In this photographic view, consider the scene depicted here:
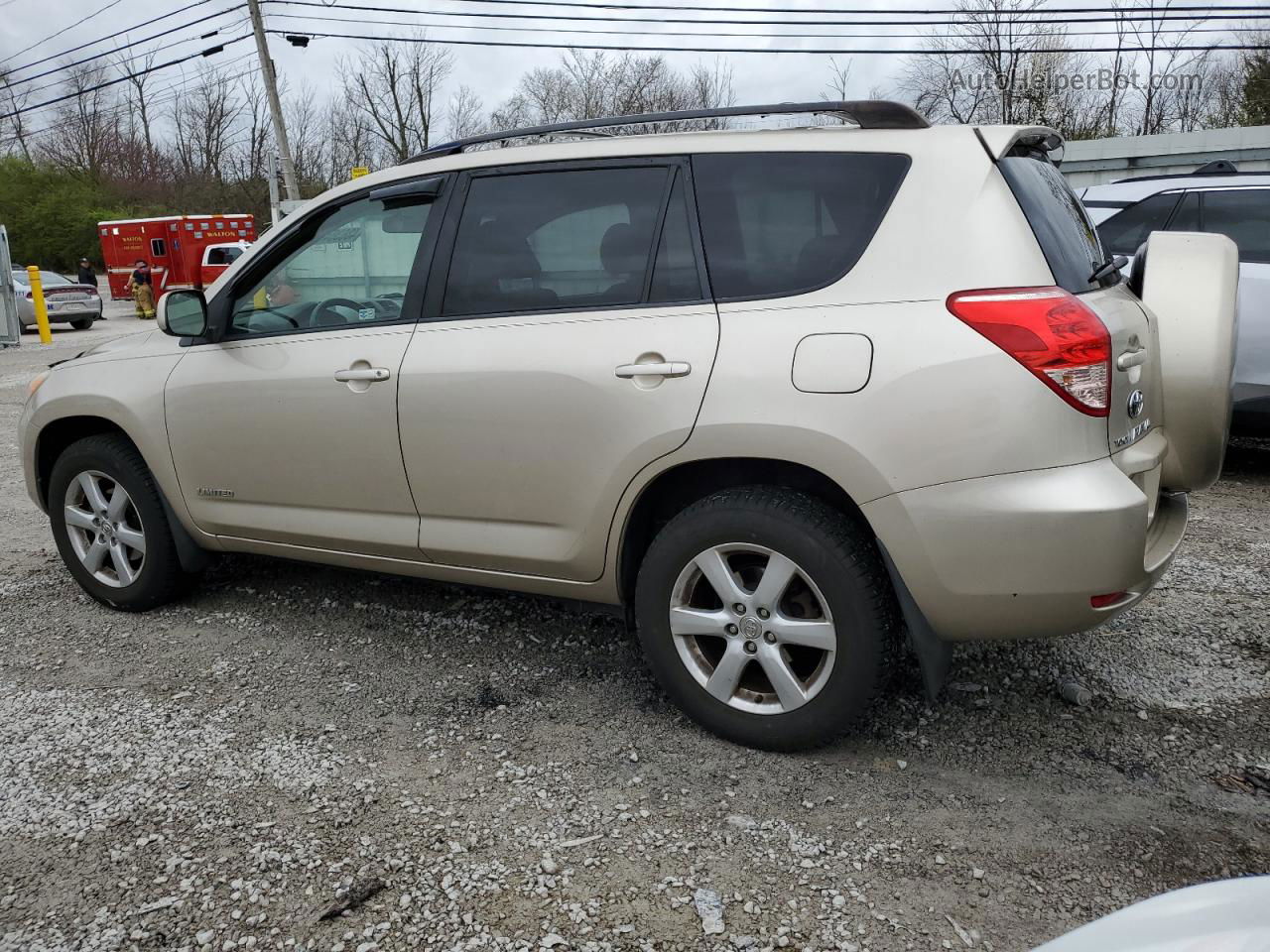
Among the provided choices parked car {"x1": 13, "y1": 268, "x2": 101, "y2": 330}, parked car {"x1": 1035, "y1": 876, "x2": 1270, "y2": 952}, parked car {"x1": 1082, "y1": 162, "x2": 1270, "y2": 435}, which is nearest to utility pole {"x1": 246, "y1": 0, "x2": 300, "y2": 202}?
parked car {"x1": 13, "y1": 268, "x2": 101, "y2": 330}

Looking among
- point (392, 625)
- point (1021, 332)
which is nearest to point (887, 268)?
point (1021, 332)

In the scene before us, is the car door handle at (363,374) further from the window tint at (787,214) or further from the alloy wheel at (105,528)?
the alloy wheel at (105,528)

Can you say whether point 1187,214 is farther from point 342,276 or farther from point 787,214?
point 342,276

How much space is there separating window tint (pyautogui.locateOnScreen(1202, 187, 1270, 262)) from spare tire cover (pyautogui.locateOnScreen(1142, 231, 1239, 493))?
3.47 metres

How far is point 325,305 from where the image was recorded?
3715 millimetres

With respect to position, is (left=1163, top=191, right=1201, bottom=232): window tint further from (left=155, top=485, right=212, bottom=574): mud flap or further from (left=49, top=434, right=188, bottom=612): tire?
(left=49, top=434, right=188, bottom=612): tire

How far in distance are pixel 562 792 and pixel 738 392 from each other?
1.22 metres

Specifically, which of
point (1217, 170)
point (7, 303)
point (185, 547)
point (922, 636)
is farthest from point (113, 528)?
point (7, 303)

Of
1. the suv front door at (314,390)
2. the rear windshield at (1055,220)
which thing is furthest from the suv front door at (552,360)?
the rear windshield at (1055,220)

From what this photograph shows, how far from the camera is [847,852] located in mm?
2547

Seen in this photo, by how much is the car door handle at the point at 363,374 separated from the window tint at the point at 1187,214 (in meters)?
5.38

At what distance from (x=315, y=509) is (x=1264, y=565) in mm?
4120

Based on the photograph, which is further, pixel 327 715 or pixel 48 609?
pixel 48 609

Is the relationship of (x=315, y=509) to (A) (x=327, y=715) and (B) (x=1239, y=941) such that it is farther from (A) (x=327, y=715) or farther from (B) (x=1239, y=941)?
(B) (x=1239, y=941)
